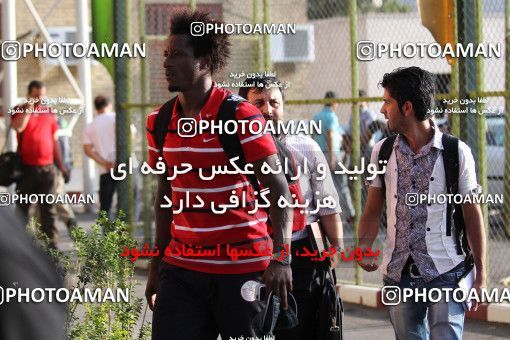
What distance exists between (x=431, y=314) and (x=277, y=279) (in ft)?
2.66

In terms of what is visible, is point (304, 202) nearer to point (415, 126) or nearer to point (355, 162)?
point (415, 126)

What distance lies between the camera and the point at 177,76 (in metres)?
4.96

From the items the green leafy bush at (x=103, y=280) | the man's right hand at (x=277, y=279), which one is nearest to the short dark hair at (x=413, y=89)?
the man's right hand at (x=277, y=279)

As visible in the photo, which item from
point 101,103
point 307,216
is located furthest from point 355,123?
point 307,216

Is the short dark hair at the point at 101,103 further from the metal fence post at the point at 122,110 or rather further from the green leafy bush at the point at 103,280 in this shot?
the green leafy bush at the point at 103,280

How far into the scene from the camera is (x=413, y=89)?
17.1ft

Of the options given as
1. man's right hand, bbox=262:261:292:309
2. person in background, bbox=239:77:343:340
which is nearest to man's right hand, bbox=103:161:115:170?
person in background, bbox=239:77:343:340

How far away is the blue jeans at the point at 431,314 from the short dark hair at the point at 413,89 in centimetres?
70

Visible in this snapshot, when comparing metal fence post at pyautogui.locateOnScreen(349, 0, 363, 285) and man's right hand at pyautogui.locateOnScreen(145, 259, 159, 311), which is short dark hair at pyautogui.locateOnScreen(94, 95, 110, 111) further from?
man's right hand at pyautogui.locateOnScreen(145, 259, 159, 311)

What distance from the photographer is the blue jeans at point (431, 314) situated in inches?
200

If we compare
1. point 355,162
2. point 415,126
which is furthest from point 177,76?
point 355,162

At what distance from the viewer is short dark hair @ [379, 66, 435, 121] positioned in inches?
206

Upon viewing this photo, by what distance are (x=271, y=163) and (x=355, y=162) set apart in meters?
5.73

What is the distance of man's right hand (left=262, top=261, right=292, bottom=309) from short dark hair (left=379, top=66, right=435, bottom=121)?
1.00 meters
